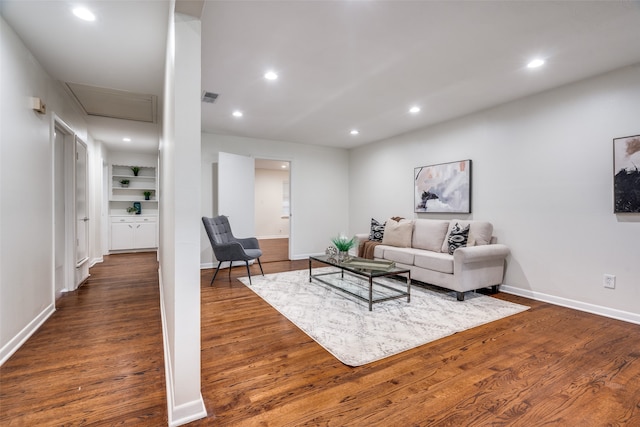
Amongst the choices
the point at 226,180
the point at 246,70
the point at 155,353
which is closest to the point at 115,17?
the point at 246,70

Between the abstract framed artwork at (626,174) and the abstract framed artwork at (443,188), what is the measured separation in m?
1.49

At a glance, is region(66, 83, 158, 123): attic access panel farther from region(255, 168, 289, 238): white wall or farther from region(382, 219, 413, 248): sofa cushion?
region(255, 168, 289, 238): white wall

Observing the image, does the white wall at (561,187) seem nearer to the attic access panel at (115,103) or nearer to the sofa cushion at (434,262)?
the sofa cushion at (434,262)

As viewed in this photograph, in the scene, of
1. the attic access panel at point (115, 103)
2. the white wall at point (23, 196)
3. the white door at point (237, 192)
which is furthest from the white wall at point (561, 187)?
the white wall at point (23, 196)

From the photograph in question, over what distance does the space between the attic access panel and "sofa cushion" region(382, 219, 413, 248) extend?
12.3 feet

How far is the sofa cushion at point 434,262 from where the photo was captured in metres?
3.38

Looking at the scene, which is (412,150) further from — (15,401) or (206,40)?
(15,401)

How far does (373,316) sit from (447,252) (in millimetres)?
1702

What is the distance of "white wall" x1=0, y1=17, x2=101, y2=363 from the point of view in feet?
6.73

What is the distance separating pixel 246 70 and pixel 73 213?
2.83 meters

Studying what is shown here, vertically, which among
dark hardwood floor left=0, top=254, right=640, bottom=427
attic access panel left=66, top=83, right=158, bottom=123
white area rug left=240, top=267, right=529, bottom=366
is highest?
attic access panel left=66, top=83, right=158, bottom=123

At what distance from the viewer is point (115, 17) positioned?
2.04 metres

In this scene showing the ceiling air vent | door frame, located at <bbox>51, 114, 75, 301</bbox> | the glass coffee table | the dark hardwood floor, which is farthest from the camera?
door frame, located at <bbox>51, 114, 75, 301</bbox>

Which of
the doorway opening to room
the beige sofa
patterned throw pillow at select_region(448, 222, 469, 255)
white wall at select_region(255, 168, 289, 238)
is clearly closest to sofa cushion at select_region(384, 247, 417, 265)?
the beige sofa
